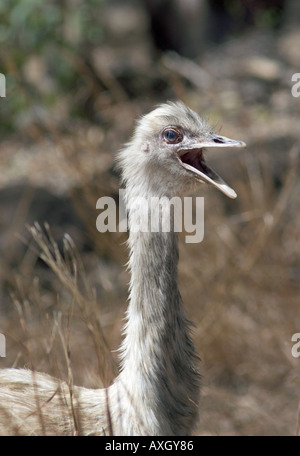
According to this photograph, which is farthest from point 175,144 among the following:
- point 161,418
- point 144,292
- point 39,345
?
point 39,345

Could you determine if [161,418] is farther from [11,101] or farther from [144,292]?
[11,101]

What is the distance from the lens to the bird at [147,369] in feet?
7.07

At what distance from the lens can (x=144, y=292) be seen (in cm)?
221

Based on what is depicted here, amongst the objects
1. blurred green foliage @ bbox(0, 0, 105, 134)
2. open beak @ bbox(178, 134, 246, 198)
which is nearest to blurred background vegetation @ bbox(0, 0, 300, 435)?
blurred green foliage @ bbox(0, 0, 105, 134)

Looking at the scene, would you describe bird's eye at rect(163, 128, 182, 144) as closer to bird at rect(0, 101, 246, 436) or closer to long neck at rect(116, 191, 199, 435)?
bird at rect(0, 101, 246, 436)

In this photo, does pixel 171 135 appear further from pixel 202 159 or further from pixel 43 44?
pixel 43 44

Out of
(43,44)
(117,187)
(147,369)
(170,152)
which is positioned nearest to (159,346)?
(147,369)

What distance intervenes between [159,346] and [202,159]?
628mm

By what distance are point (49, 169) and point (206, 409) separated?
256 centimetres

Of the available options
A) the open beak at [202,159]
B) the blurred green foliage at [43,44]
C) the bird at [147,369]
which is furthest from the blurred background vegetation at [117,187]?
the open beak at [202,159]

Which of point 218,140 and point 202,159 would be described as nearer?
point 218,140

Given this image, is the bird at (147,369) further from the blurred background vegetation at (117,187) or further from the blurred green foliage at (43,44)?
the blurred green foliage at (43,44)

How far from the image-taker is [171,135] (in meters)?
2.35

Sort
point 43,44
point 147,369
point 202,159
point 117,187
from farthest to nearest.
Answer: point 43,44 → point 117,187 → point 202,159 → point 147,369
